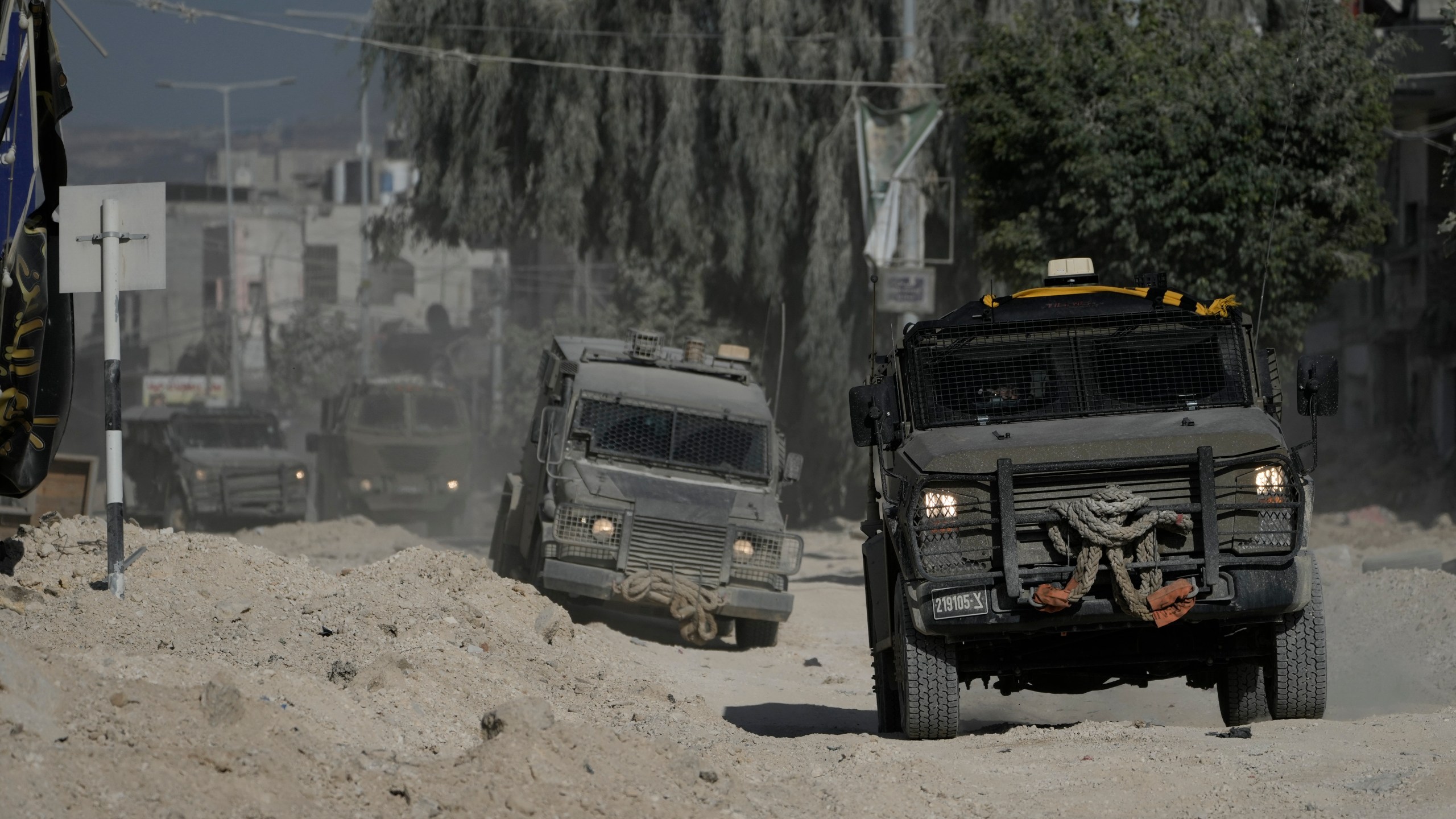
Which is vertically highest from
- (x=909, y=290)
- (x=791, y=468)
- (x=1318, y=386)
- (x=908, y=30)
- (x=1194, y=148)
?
(x=908, y=30)

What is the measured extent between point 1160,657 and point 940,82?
20795mm

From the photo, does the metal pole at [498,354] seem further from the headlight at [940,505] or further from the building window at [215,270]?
the headlight at [940,505]

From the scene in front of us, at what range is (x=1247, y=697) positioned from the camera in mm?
9250

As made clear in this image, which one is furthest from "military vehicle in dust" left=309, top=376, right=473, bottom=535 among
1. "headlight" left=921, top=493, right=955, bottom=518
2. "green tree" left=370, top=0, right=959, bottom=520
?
"headlight" left=921, top=493, right=955, bottom=518

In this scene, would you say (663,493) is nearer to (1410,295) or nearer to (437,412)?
(437,412)

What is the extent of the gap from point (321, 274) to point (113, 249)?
68806 mm

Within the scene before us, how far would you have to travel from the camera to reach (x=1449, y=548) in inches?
907

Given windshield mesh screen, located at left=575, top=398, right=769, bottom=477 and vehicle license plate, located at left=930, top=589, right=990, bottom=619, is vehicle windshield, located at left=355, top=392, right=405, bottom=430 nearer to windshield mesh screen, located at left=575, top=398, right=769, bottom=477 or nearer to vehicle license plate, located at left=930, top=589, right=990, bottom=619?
windshield mesh screen, located at left=575, top=398, right=769, bottom=477

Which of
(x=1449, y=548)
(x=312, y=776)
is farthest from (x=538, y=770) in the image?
(x=1449, y=548)

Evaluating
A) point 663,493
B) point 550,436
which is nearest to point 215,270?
point 550,436

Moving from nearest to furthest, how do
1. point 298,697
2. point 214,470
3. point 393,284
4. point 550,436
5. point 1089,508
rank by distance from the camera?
point 298,697
point 1089,508
point 550,436
point 214,470
point 393,284

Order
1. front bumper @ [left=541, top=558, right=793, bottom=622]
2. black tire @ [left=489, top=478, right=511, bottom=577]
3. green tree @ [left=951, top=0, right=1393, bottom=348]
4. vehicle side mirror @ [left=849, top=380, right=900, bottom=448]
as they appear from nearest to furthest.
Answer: vehicle side mirror @ [left=849, top=380, right=900, bottom=448]
front bumper @ [left=541, top=558, right=793, bottom=622]
black tire @ [left=489, top=478, right=511, bottom=577]
green tree @ [left=951, top=0, right=1393, bottom=348]

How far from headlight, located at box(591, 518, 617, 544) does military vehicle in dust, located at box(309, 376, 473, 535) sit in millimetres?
16139

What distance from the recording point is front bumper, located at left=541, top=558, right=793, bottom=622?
14977 mm
